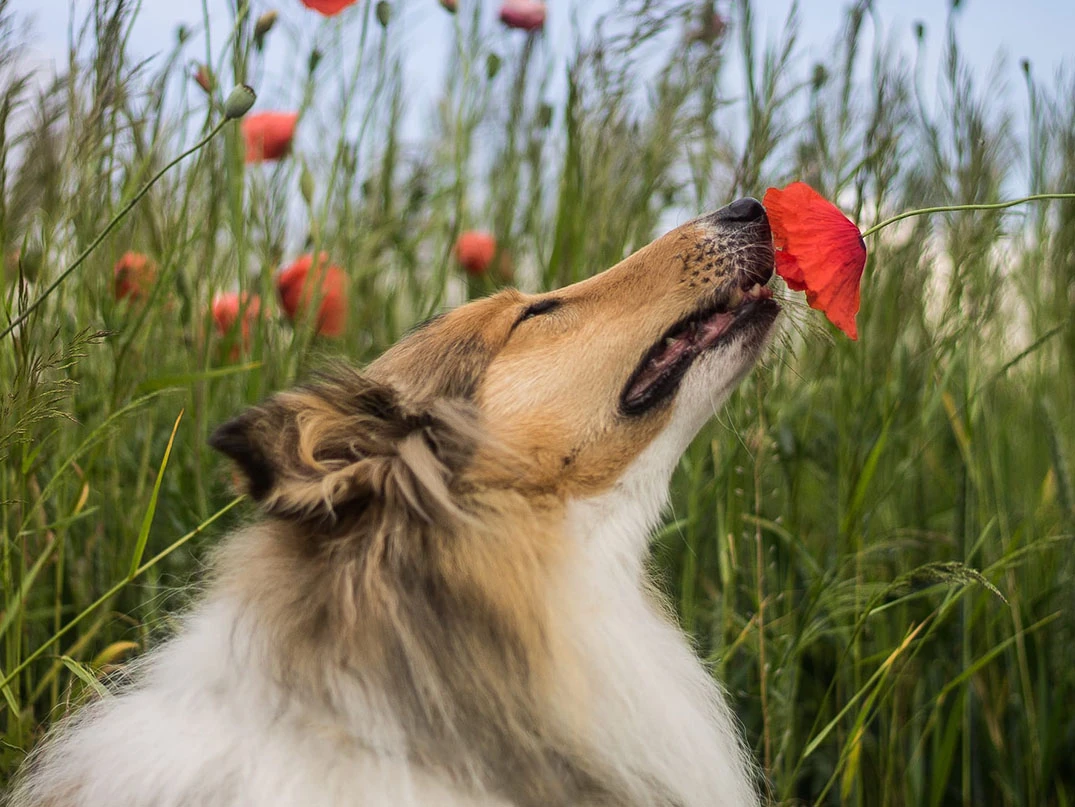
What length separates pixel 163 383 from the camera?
2.22 m

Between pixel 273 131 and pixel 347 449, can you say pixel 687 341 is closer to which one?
pixel 347 449

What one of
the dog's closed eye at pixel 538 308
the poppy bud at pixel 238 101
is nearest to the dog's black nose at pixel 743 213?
the dog's closed eye at pixel 538 308

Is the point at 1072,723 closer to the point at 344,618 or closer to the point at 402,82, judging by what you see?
the point at 344,618

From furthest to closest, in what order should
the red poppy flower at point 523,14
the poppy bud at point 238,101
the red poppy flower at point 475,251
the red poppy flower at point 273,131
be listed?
the red poppy flower at point 475,251
the red poppy flower at point 523,14
the red poppy flower at point 273,131
the poppy bud at point 238,101

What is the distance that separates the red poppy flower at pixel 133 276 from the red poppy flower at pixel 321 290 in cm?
42

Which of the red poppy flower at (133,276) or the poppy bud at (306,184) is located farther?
the poppy bud at (306,184)

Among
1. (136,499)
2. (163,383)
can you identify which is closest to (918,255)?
(163,383)

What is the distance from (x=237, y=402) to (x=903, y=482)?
2074mm

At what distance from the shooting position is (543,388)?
2.08m

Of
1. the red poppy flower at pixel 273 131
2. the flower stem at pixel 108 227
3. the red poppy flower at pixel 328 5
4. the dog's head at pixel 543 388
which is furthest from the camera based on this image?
the red poppy flower at pixel 273 131

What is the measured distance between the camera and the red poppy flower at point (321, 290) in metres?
2.89

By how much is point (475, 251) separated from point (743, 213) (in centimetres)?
162

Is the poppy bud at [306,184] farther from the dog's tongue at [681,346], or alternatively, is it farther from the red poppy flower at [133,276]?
the dog's tongue at [681,346]

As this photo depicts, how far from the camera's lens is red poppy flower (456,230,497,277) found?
3635mm
